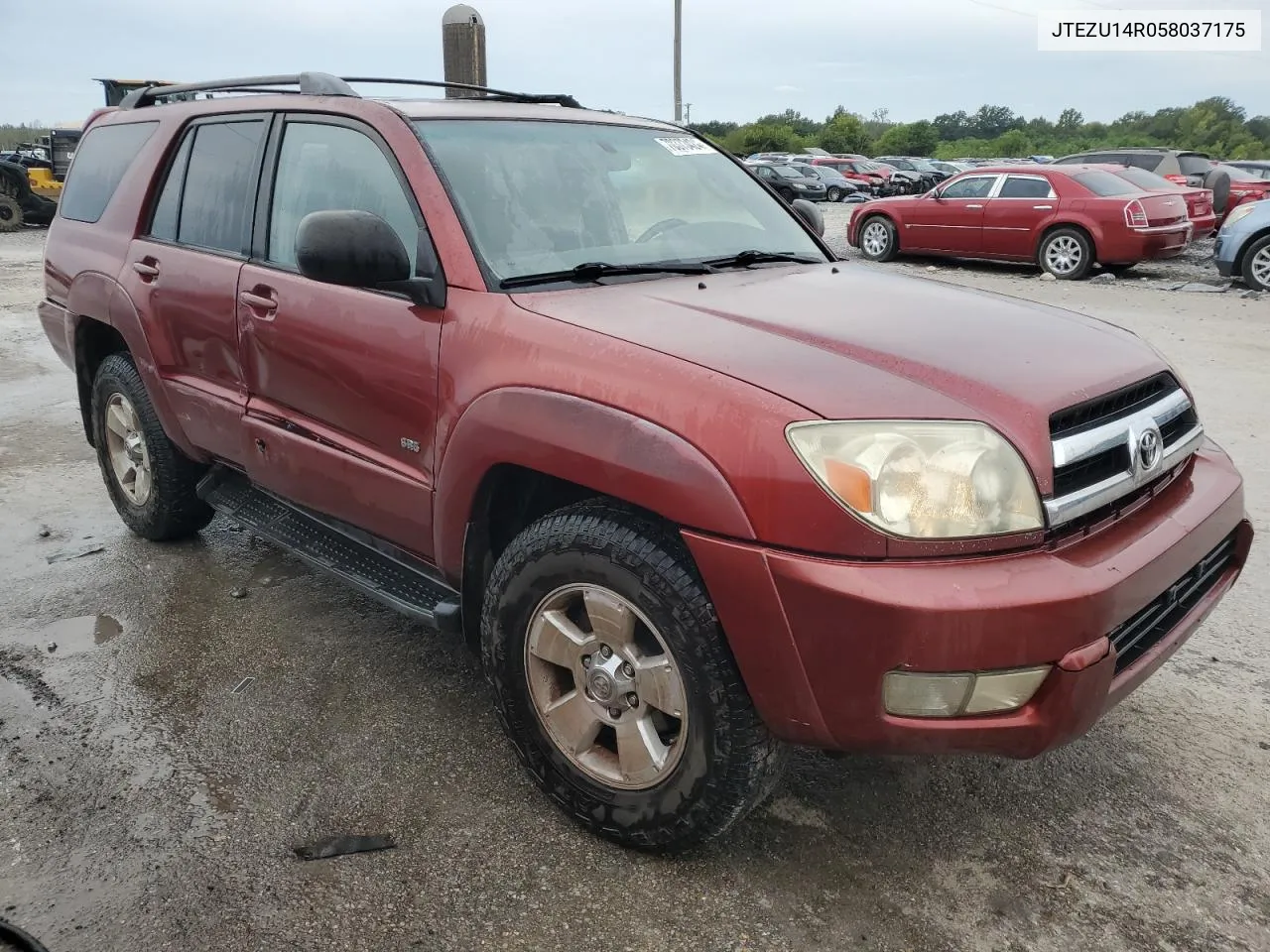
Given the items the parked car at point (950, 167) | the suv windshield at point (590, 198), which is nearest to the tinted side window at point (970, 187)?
the suv windshield at point (590, 198)

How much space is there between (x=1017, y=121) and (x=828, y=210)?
71.6 meters

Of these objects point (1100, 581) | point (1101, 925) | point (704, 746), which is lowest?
point (1101, 925)

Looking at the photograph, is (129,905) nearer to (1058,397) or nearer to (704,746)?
(704,746)

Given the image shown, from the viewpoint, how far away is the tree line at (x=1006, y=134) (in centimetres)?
5959

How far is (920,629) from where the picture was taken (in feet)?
6.20

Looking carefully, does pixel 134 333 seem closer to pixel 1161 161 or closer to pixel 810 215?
pixel 810 215

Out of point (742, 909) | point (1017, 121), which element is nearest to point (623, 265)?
point (742, 909)

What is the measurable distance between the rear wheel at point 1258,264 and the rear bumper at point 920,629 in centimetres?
1170

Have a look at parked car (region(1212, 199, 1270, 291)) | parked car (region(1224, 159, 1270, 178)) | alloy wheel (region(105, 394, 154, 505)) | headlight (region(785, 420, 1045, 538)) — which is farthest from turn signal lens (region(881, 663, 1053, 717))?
parked car (region(1224, 159, 1270, 178))

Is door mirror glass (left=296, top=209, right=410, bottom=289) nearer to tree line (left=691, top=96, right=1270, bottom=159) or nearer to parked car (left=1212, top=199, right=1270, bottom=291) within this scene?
parked car (left=1212, top=199, right=1270, bottom=291)

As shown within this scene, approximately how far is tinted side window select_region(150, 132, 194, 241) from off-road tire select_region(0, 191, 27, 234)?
19631mm

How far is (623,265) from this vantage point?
283 cm

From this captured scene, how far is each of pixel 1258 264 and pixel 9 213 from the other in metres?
21.9

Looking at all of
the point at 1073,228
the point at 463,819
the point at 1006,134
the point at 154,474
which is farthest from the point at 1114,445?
the point at 1006,134
